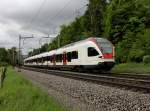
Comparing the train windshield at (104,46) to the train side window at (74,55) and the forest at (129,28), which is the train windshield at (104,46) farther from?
the forest at (129,28)

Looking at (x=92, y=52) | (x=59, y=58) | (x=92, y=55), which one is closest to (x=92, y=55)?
(x=92, y=55)

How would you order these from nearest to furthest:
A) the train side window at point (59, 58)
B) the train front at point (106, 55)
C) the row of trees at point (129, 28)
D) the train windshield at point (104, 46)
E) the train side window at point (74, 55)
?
1. the train front at point (106, 55)
2. the train windshield at point (104, 46)
3. the train side window at point (74, 55)
4. the train side window at point (59, 58)
5. the row of trees at point (129, 28)

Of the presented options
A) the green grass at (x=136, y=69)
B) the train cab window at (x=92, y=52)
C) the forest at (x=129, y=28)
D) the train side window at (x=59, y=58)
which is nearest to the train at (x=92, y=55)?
the train cab window at (x=92, y=52)

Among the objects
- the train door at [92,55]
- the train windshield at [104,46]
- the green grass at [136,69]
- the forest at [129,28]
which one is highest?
the forest at [129,28]

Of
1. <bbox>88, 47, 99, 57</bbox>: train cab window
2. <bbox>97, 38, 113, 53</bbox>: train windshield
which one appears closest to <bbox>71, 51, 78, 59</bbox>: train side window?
<bbox>88, 47, 99, 57</bbox>: train cab window

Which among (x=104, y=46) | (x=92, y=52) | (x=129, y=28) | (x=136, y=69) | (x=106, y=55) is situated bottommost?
(x=136, y=69)

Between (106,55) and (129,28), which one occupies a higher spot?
(129,28)

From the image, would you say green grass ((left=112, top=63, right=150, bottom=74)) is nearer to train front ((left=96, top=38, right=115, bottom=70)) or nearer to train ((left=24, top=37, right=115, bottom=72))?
train front ((left=96, top=38, right=115, bottom=70))

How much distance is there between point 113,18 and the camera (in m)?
61.9

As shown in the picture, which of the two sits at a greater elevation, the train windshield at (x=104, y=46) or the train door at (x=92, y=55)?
the train windshield at (x=104, y=46)

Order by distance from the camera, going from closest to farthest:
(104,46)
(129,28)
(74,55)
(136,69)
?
Answer: 1. (104,46)
2. (136,69)
3. (74,55)
4. (129,28)

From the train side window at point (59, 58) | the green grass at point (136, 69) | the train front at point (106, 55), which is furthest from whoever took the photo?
the train side window at point (59, 58)

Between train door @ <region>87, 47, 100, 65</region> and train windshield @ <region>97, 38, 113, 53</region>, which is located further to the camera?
train door @ <region>87, 47, 100, 65</region>

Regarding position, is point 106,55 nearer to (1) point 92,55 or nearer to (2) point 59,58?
(1) point 92,55
